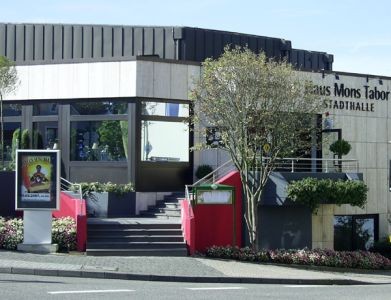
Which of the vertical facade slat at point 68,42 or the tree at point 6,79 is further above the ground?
the vertical facade slat at point 68,42

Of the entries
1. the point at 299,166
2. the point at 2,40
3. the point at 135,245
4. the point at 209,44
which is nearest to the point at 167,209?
the point at 135,245

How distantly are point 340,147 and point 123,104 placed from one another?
8.20m

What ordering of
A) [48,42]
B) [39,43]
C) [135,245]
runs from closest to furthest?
[135,245] → [48,42] → [39,43]

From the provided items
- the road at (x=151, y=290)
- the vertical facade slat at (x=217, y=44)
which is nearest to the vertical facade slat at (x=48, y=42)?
the vertical facade slat at (x=217, y=44)

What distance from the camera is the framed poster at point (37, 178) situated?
69.7ft

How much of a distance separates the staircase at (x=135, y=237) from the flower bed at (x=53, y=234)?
565 millimetres

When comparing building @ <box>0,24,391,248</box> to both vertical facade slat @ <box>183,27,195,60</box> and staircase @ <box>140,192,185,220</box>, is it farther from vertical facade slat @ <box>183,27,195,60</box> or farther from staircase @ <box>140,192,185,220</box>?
staircase @ <box>140,192,185,220</box>

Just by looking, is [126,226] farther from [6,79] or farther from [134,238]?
[6,79]

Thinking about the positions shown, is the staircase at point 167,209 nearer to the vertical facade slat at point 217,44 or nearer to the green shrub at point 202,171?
the green shrub at point 202,171

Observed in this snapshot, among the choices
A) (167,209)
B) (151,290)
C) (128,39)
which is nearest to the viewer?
(151,290)

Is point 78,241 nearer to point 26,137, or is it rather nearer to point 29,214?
point 29,214

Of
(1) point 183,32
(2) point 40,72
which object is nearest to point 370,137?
(1) point 183,32

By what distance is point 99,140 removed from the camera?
26.3 meters

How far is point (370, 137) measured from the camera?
31.0 metres
